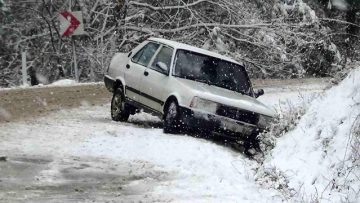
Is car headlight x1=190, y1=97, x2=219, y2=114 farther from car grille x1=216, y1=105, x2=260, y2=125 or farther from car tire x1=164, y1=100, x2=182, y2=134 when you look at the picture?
car tire x1=164, y1=100, x2=182, y2=134

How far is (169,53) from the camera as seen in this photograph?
41.7 ft

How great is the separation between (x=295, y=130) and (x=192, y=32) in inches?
677

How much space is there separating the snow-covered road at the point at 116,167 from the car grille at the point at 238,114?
57cm

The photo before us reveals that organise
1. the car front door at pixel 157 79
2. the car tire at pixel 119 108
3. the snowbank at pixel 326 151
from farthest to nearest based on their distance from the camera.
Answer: the car tire at pixel 119 108, the car front door at pixel 157 79, the snowbank at pixel 326 151

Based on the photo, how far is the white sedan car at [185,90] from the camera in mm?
11289

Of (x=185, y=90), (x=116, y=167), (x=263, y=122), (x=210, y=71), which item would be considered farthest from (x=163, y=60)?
(x=116, y=167)

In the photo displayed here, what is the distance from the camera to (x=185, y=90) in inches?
450

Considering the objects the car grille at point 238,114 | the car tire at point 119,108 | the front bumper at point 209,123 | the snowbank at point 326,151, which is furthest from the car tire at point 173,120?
the snowbank at point 326,151

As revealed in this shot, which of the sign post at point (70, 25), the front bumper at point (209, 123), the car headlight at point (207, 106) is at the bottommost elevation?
the front bumper at point (209, 123)

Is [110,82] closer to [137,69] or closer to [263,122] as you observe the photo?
[137,69]

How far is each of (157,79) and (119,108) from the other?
61.0 inches

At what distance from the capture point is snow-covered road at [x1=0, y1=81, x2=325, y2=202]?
Answer: 288 inches

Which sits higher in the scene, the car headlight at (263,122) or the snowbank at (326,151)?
the snowbank at (326,151)

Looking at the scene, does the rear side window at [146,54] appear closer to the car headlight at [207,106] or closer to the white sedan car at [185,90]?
the white sedan car at [185,90]
